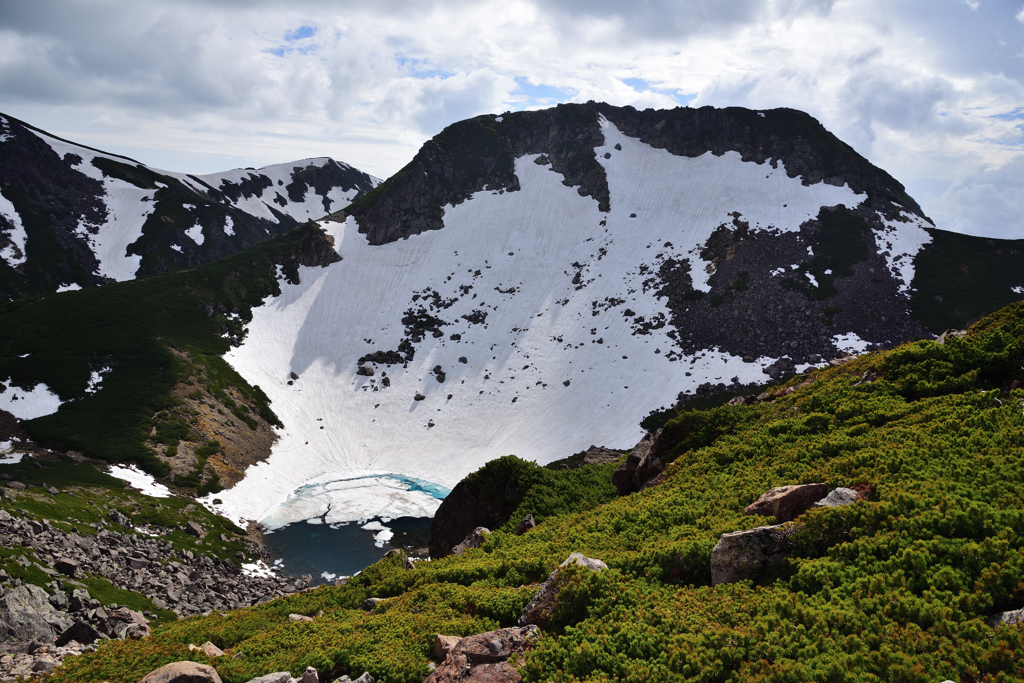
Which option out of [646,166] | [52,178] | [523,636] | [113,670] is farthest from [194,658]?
[52,178]

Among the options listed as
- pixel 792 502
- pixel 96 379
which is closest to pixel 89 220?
pixel 96 379

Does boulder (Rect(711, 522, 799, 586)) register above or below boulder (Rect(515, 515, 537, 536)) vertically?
above

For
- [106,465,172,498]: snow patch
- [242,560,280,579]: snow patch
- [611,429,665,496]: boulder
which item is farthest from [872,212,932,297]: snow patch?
[106,465,172,498]: snow patch

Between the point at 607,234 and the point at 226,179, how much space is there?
161477mm

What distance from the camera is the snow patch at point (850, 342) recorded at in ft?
229

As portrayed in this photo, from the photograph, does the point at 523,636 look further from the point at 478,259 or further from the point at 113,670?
the point at 478,259

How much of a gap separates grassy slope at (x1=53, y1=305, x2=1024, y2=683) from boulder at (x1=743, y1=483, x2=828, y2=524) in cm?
64

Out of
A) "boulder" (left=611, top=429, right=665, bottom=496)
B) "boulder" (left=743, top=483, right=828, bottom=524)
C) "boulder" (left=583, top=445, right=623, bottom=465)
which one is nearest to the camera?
"boulder" (left=743, top=483, right=828, bottom=524)

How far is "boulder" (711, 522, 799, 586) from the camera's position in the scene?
11.3m

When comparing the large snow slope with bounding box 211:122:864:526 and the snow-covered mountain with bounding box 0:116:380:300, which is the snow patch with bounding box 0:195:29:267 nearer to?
the snow-covered mountain with bounding box 0:116:380:300

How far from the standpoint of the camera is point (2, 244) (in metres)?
117

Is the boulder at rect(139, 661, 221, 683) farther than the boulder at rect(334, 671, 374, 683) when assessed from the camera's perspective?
No

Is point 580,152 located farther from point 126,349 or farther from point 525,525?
point 525,525

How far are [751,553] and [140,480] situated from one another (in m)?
57.2
